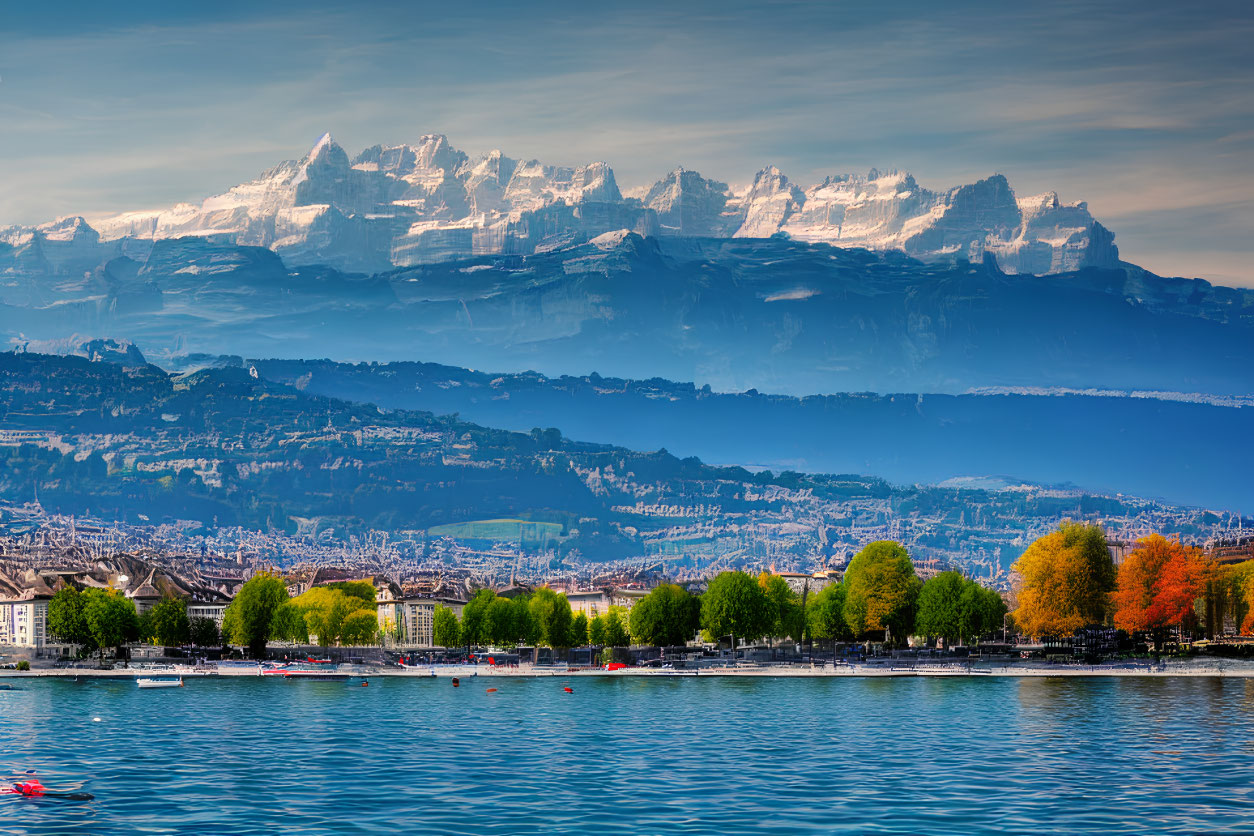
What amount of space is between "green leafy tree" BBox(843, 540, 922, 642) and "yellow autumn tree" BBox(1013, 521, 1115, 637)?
2330 cm

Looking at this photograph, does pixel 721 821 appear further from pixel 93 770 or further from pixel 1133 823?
pixel 93 770

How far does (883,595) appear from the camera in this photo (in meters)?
182

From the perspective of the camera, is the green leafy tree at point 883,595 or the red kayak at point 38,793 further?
the green leafy tree at point 883,595

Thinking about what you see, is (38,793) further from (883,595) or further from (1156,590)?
(883,595)

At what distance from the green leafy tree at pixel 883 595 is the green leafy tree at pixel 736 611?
32.3ft

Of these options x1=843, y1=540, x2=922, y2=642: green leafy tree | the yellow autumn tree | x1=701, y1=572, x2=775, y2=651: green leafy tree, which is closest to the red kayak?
the yellow autumn tree

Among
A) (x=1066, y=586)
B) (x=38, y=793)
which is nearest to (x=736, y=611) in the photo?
(x=1066, y=586)

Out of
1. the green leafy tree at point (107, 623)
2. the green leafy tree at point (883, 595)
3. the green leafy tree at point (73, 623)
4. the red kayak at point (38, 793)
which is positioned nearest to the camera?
the red kayak at point (38, 793)

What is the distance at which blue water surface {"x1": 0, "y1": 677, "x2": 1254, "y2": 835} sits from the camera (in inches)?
2347

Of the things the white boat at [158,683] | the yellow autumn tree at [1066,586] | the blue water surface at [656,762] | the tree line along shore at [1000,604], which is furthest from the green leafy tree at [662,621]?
the blue water surface at [656,762]

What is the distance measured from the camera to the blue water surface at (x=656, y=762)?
59.6 metres

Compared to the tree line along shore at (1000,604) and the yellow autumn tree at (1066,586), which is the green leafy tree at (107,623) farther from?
the yellow autumn tree at (1066,586)

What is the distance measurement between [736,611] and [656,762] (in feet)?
350

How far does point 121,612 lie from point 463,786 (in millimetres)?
139369
